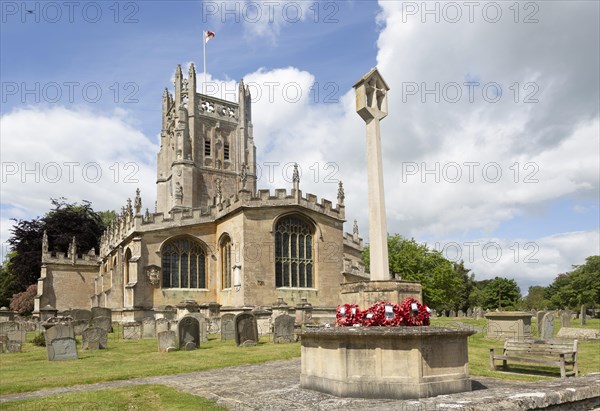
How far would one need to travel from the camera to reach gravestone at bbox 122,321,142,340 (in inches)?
883

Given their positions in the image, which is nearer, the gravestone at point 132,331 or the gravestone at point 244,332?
the gravestone at point 244,332

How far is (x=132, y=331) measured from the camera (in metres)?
22.7

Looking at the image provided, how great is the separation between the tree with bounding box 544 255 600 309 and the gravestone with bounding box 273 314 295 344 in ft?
160

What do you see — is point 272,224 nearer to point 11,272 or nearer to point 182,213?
point 182,213

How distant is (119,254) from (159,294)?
6537 millimetres

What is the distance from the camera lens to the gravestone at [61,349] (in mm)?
14656

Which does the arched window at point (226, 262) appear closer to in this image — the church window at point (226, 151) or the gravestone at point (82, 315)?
the gravestone at point (82, 315)

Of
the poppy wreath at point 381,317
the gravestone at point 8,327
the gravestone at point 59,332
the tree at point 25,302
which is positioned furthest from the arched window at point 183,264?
the poppy wreath at point 381,317

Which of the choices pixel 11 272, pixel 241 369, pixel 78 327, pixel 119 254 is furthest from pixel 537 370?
pixel 11 272

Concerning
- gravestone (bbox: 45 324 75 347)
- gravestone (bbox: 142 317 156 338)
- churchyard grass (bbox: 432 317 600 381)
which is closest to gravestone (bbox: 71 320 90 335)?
gravestone (bbox: 142 317 156 338)

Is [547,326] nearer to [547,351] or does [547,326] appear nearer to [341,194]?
[547,351]

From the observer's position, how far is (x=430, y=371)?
7.41 meters

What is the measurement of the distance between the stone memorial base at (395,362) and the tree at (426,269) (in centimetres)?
3819

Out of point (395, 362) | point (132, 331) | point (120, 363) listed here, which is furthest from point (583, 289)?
point (395, 362)
